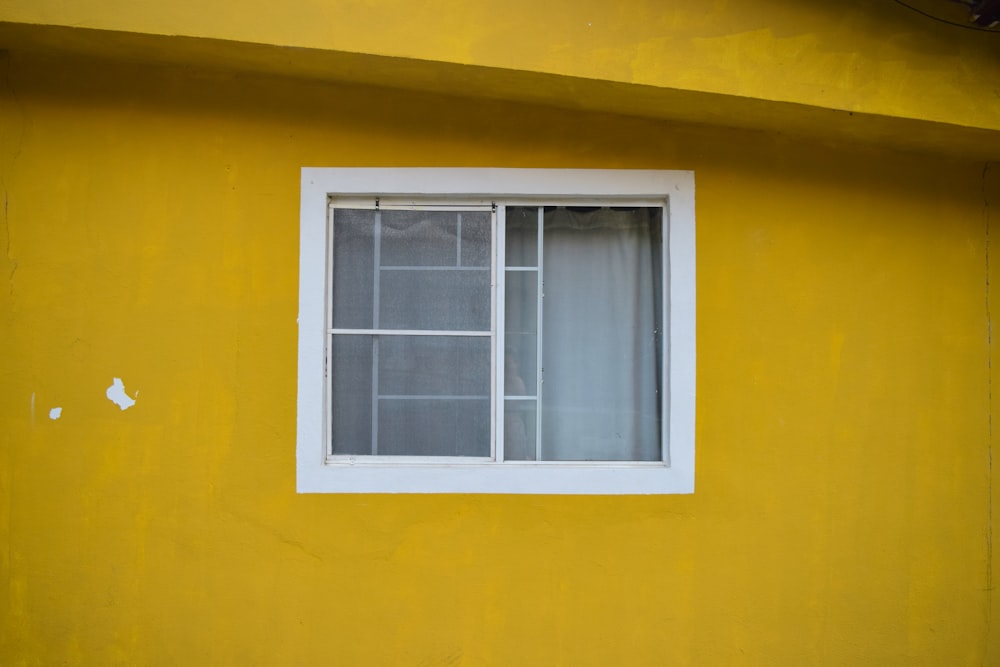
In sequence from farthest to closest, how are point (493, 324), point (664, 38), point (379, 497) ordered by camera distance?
point (493, 324), point (379, 497), point (664, 38)

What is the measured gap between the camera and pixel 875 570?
3.64 metres

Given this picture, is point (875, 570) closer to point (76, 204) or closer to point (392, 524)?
point (392, 524)

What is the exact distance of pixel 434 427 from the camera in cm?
375

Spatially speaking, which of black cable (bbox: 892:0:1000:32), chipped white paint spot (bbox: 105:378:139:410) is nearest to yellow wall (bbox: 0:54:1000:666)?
chipped white paint spot (bbox: 105:378:139:410)

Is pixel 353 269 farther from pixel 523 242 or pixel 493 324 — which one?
pixel 523 242

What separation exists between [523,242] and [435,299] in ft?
1.68

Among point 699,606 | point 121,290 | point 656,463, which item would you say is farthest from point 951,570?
point 121,290

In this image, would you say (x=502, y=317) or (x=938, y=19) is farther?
(x=502, y=317)

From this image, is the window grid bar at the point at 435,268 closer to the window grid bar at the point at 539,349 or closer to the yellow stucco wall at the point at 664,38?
the window grid bar at the point at 539,349

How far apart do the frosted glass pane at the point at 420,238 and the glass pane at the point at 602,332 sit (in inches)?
18.6

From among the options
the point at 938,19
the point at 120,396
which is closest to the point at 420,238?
the point at 120,396

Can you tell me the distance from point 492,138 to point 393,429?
1472 mm

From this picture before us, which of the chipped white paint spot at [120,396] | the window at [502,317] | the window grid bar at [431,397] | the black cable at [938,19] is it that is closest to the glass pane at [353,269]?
the window at [502,317]

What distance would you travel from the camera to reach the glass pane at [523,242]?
3.77 m
